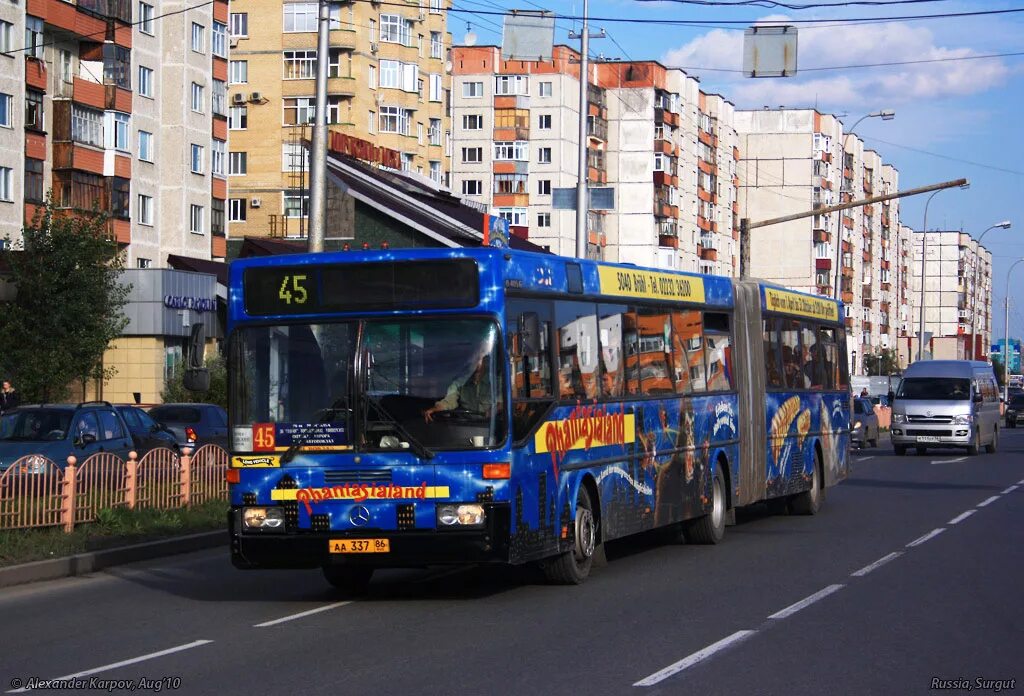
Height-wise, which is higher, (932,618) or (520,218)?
(520,218)

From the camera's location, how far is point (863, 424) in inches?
2003

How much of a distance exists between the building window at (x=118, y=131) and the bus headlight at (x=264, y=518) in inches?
1835

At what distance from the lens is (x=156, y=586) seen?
15203mm

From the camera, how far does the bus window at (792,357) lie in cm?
2189

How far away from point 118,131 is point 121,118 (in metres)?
0.54

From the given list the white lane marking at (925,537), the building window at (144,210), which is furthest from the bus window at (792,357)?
the building window at (144,210)

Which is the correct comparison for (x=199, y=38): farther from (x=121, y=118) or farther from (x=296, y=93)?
(x=296, y=93)

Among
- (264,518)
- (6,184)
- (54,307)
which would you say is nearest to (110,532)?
(264,518)

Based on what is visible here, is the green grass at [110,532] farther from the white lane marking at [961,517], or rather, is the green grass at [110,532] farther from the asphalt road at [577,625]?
the white lane marking at [961,517]

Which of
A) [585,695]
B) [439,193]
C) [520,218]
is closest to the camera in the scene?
[585,695]

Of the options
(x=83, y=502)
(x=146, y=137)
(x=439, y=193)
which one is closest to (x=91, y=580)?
(x=83, y=502)

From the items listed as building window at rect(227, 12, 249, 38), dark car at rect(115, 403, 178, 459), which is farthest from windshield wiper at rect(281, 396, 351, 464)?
building window at rect(227, 12, 249, 38)

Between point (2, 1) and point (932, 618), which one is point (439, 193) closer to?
point (2, 1)

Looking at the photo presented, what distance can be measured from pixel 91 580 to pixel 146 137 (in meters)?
47.2
